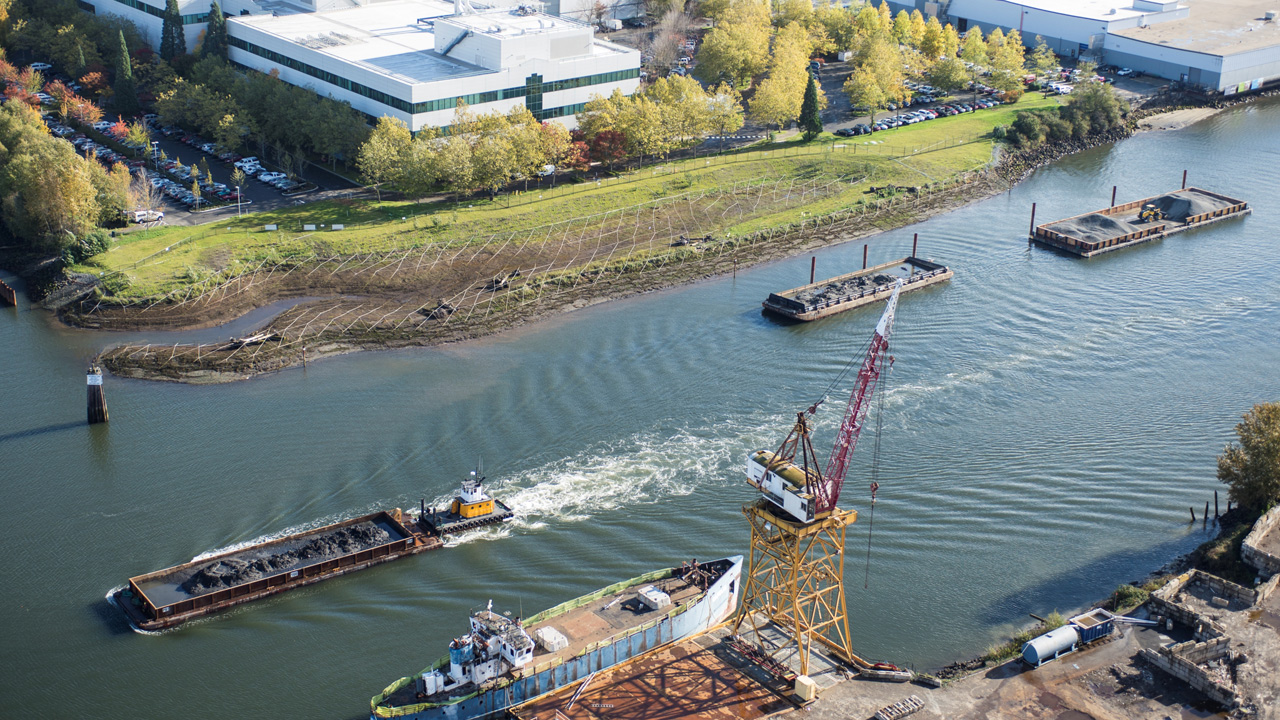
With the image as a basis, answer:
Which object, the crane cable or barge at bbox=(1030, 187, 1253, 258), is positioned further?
barge at bbox=(1030, 187, 1253, 258)

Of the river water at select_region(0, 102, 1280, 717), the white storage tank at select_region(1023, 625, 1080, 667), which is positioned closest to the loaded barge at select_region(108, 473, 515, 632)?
the river water at select_region(0, 102, 1280, 717)

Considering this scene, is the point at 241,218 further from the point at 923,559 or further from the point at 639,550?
the point at 923,559

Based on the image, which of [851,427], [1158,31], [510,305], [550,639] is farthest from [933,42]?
[550,639]

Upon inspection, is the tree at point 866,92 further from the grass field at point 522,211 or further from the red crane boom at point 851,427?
the red crane boom at point 851,427

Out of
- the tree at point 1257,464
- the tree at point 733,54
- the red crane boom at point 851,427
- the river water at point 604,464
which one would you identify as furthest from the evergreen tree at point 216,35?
the tree at point 1257,464

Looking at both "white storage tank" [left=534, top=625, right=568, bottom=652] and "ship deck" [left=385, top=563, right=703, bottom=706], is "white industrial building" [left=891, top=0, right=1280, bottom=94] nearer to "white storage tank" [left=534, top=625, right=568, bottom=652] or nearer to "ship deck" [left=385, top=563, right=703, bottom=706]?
"ship deck" [left=385, top=563, right=703, bottom=706]

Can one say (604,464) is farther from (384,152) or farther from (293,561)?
(384,152)
